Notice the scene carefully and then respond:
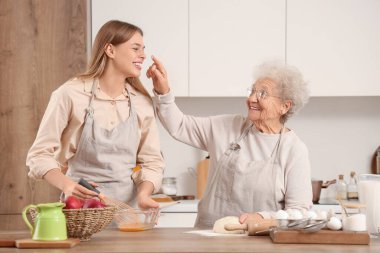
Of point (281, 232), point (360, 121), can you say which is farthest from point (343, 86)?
point (281, 232)

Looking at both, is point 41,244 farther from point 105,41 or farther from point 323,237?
point 105,41

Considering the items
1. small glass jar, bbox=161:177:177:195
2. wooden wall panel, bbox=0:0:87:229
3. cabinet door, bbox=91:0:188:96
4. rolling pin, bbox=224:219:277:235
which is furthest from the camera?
small glass jar, bbox=161:177:177:195

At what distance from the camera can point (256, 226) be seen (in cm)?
247

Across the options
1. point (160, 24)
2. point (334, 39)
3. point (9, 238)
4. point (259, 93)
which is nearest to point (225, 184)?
point (259, 93)

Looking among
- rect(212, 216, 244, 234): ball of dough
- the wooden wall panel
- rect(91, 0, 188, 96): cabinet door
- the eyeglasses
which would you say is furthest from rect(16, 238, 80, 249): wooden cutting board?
rect(91, 0, 188, 96): cabinet door

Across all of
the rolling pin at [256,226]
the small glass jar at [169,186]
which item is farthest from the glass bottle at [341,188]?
the rolling pin at [256,226]

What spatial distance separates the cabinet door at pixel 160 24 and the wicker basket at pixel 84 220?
7.43 ft

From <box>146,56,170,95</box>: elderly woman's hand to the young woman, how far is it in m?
0.06

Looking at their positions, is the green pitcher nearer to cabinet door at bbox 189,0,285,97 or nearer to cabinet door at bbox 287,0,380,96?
cabinet door at bbox 189,0,285,97

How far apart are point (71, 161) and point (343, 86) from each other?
2.22 meters

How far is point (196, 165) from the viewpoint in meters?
4.92

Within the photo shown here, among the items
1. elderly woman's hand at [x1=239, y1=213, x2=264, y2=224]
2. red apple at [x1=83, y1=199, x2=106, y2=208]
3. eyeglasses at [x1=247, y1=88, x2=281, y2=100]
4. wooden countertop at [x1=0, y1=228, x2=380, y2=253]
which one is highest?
eyeglasses at [x1=247, y1=88, x2=281, y2=100]

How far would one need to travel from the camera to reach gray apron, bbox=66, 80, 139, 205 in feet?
9.40

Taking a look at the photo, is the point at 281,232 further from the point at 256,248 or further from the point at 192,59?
the point at 192,59
